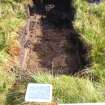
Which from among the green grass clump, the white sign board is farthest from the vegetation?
the white sign board

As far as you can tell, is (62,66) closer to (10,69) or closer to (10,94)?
(10,69)

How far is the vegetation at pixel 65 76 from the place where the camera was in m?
3.85

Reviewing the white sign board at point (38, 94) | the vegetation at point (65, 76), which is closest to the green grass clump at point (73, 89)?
the vegetation at point (65, 76)

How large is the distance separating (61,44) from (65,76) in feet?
5.42

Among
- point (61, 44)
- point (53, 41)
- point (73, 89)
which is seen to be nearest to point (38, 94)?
point (73, 89)

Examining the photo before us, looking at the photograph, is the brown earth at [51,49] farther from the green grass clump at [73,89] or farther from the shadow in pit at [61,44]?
the green grass clump at [73,89]

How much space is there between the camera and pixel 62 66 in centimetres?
509

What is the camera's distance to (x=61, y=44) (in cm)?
577

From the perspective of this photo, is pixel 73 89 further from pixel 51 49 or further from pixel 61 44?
pixel 61 44

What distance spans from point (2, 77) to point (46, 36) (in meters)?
2.01

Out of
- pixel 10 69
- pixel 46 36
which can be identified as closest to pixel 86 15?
pixel 46 36

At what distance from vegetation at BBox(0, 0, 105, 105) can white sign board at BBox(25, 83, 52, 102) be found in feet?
2.11

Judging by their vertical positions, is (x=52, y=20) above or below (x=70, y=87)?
above

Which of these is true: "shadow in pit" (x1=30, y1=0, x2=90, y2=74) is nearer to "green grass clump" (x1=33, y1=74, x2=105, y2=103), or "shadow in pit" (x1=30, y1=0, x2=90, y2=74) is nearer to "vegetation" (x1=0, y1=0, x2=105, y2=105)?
"vegetation" (x1=0, y1=0, x2=105, y2=105)
